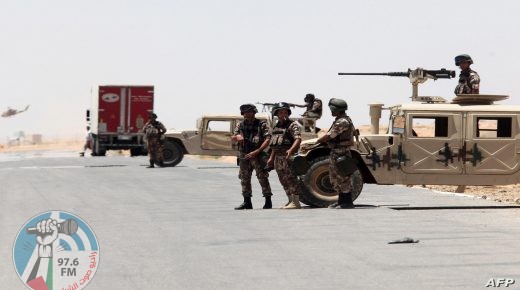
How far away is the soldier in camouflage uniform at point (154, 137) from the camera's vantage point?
99.6ft

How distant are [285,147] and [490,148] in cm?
319

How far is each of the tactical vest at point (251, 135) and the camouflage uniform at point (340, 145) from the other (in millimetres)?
978

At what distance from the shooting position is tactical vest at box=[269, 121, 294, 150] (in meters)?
14.6

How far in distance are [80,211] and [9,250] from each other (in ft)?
14.8

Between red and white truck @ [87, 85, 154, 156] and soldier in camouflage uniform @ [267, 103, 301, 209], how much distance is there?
82.7 feet

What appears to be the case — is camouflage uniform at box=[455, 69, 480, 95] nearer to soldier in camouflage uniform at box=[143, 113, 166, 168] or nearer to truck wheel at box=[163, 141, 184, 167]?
soldier in camouflage uniform at box=[143, 113, 166, 168]

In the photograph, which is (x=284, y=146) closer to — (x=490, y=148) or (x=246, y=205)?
(x=246, y=205)

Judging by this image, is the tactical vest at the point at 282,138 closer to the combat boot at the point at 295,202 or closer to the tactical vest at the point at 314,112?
the combat boot at the point at 295,202

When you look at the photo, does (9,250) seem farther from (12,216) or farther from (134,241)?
(12,216)

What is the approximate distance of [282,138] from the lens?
→ 1455cm

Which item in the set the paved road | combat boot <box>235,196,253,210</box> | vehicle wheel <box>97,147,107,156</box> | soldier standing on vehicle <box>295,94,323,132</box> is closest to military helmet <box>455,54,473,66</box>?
the paved road

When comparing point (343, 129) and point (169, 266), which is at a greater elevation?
point (343, 129)

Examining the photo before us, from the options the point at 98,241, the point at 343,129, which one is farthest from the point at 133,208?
the point at 98,241

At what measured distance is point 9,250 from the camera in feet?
33.7
